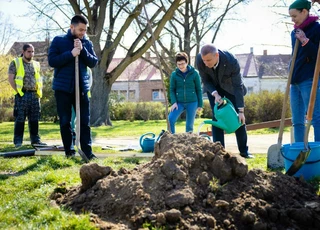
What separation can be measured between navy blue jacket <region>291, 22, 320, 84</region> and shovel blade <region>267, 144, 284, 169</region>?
82cm

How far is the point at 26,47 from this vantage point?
8750 mm

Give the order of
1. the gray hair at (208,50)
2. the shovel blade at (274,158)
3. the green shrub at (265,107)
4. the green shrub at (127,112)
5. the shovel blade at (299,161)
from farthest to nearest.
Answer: the green shrub at (127,112)
the green shrub at (265,107)
the gray hair at (208,50)
the shovel blade at (274,158)
the shovel blade at (299,161)

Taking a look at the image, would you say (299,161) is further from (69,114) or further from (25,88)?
(25,88)

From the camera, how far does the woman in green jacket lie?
7.67 m

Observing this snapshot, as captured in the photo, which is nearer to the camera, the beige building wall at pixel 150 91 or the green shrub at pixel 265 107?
the green shrub at pixel 265 107

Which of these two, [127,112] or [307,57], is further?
[127,112]

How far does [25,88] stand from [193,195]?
6398 millimetres

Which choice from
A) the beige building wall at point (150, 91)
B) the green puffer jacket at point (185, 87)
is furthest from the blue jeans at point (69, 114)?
the beige building wall at point (150, 91)

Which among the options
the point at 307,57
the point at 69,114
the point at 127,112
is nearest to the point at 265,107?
the point at 127,112

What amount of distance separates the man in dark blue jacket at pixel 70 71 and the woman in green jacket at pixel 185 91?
1.81 m

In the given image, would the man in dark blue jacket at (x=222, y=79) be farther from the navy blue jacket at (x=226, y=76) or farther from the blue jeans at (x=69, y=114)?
the blue jeans at (x=69, y=114)

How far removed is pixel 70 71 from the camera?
20.4 ft

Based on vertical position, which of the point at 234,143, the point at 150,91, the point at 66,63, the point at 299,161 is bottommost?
the point at 234,143

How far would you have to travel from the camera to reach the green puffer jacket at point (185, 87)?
7.69 metres
